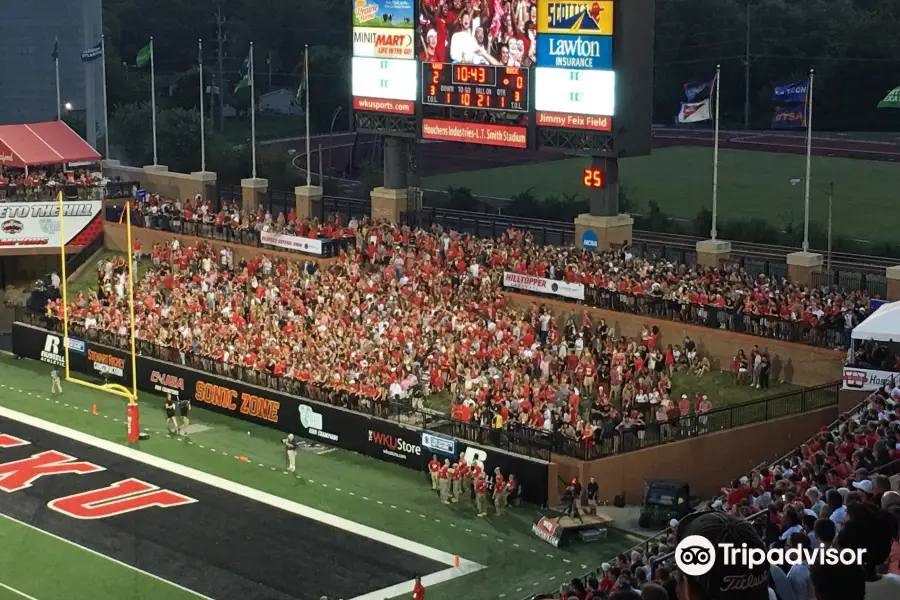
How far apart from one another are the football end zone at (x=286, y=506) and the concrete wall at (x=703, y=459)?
3.61 metres

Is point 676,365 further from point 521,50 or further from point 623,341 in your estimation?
point 521,50

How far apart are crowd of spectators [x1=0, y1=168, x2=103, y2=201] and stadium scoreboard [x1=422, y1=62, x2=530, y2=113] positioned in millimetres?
15489

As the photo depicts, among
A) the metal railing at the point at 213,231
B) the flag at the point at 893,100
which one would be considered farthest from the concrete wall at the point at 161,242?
the flag at the point at 893,100

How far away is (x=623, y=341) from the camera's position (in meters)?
35.6

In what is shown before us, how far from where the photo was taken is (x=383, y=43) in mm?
42938

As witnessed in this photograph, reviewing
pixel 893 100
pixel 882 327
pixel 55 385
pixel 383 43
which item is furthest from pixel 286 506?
pixel 893 100

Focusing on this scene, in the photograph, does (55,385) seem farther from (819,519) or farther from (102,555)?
(819,519)

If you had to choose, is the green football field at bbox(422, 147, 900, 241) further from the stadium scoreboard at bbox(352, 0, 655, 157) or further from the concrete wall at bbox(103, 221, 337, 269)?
the stadium scoreboard at bbox(352, 0, 655, 157)

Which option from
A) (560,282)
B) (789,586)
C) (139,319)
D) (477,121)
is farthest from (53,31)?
(789,586)

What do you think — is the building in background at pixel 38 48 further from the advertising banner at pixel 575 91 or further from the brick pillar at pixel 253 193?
the advertising banner at pixel 575 91

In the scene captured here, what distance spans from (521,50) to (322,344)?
30.2 feet

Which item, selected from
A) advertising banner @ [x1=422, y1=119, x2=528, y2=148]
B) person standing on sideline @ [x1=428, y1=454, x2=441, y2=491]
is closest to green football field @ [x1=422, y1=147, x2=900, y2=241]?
advertising banner @ [x1=422, y1=119, x2=528, y2=148]

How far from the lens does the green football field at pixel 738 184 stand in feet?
218

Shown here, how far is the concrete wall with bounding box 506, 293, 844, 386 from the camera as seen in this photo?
3312 cm
